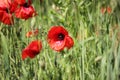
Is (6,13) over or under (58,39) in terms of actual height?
over

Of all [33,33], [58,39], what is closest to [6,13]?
[33,33]

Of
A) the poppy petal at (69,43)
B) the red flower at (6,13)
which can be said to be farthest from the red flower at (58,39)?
the red flower at (6,13)

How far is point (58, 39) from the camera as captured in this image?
45.9 inches

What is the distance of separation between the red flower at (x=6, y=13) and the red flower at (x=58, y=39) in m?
0.13

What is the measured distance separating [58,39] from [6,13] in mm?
211

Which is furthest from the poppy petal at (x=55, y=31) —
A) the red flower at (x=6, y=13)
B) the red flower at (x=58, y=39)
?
the red flower at (x=6, y=13)

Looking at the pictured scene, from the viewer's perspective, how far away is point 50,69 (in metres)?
1.04

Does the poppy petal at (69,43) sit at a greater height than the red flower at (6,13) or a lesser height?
lesser

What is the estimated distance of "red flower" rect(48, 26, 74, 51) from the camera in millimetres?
983

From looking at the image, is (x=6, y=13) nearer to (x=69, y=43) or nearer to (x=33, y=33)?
(x=33, y=33)

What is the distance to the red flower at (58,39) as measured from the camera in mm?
983

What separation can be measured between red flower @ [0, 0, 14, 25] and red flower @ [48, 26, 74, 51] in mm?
131

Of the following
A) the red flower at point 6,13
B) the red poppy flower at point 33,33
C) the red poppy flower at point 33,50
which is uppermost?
the red flower at point 6,13

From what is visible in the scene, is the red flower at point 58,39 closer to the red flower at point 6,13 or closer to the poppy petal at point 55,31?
the poppy petal at point 55,31
